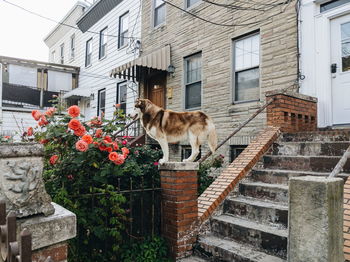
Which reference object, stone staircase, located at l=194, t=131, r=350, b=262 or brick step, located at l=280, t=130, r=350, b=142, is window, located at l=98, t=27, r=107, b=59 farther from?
stone staircase, located at l=194, t=131, r=350, b=262

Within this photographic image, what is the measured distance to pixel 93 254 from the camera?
3.10m

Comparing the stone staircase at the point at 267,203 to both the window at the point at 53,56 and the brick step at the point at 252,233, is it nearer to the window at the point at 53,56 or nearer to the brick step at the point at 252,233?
the brick step at the point at 252,233

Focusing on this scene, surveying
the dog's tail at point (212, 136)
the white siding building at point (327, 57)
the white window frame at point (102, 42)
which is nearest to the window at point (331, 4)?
the white siding building at point (327, 57)

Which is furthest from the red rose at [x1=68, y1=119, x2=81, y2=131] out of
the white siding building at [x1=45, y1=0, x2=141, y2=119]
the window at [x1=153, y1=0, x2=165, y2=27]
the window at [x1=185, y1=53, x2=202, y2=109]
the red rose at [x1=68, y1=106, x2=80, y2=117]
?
the window at [x1=153, y1=0, x2=165, y2=27]

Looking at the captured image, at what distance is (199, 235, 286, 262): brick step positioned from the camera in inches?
122

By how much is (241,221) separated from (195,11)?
7246 millimetres

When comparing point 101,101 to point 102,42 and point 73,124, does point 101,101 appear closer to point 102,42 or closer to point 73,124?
point 102,42

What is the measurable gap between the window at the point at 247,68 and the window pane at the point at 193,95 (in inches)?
58.2

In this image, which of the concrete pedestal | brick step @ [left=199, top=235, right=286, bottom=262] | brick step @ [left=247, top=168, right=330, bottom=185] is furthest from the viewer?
brick step @ [left=247, top=168, right=330, bottom=185]

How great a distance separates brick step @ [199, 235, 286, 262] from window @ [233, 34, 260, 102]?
4.54m

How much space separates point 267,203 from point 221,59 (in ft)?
17.1

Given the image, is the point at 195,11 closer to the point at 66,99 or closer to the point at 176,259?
the point at 176,259

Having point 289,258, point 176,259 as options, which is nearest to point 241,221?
point 176,259

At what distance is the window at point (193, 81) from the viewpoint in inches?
353
